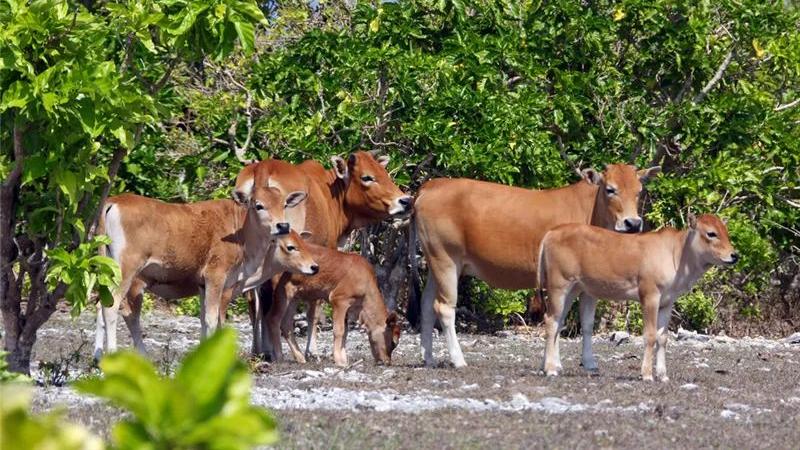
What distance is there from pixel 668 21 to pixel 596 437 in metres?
11.3

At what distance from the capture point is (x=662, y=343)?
1282cm

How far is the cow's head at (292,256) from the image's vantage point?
46.4 feet

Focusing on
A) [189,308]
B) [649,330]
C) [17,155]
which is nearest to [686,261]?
[649,330]

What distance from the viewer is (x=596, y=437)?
8.48 m

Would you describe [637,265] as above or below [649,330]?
above

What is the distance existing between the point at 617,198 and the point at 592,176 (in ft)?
1.13

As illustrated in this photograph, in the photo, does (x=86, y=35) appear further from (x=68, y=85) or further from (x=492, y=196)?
(x=492, y=196)

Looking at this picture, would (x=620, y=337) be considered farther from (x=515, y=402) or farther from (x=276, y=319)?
(x=515, y=402)

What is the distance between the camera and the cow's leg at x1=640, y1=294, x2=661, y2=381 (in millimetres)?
12633

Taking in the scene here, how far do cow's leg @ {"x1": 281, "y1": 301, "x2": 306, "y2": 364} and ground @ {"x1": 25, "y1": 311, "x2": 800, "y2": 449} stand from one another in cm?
27

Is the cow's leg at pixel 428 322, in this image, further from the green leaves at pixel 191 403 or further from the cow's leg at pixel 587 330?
the green leaves at pixel 191 403

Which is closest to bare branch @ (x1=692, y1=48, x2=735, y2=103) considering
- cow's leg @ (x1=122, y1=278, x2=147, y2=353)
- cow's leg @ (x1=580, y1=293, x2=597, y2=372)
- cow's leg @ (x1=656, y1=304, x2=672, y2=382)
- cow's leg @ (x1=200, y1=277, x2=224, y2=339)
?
cow's leg @ (x1=580, y1=293, x2=597, y2=372)

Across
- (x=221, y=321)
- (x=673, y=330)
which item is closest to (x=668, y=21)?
(x=673, y=330)

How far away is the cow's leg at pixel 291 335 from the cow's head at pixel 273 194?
2.90 ft
